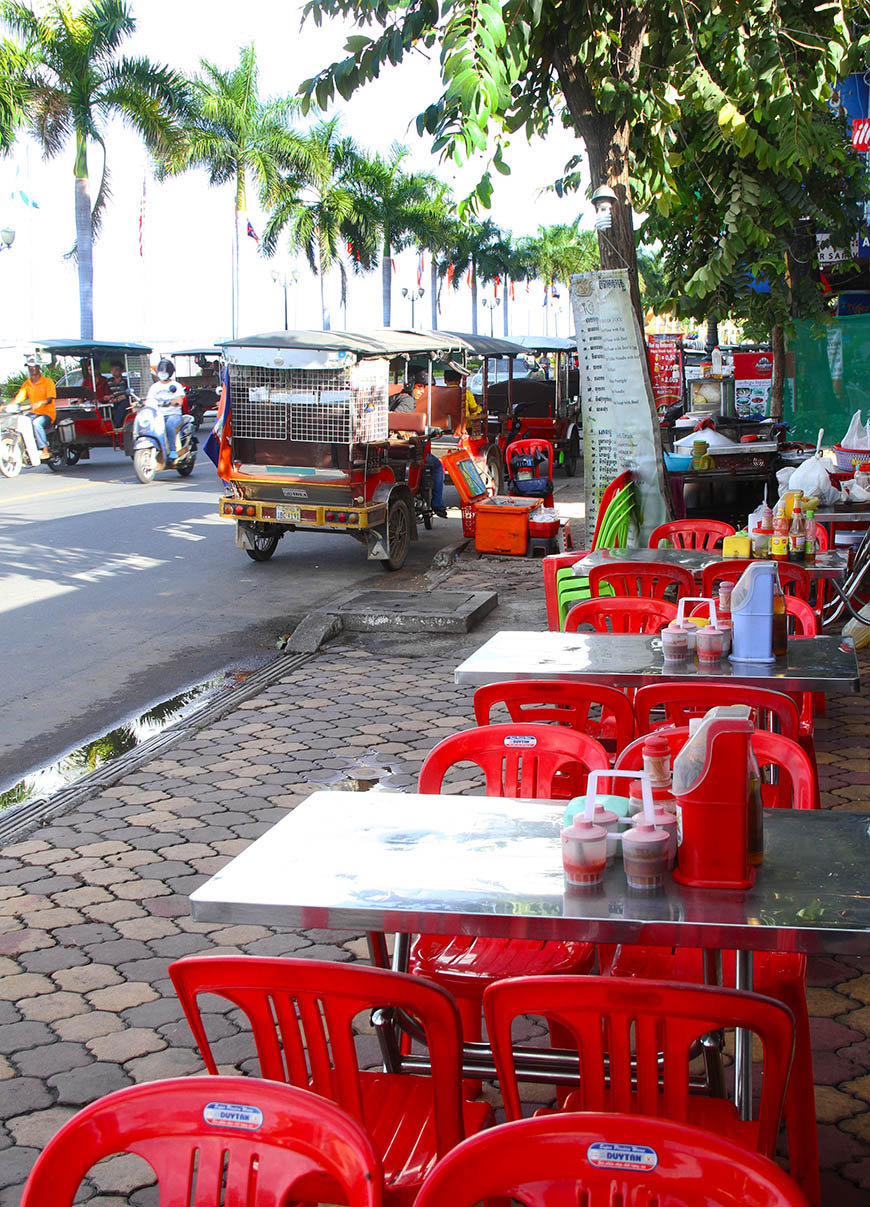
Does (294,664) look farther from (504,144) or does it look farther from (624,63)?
(624,63)

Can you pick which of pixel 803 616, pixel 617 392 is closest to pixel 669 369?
pixel 617 392

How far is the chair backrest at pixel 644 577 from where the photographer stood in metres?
6.76

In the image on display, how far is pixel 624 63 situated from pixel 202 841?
672 cm

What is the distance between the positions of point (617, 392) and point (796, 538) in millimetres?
3363

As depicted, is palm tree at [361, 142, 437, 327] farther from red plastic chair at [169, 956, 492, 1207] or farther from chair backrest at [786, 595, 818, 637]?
red plastic chair at [169, 956, 492, 1207]

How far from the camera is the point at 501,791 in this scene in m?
3.93

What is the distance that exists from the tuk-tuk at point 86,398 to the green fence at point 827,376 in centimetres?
1260

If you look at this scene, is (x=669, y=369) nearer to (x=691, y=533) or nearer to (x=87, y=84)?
(x=87, y=84)

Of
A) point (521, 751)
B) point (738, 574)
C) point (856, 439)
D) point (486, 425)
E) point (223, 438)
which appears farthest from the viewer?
point (486, 425)

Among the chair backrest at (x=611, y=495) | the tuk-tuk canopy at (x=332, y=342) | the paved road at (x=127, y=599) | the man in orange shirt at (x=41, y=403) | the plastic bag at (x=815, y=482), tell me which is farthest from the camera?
the man in orange shirt at (x=41, y=403)

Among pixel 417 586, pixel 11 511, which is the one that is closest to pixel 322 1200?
pixel 417 586

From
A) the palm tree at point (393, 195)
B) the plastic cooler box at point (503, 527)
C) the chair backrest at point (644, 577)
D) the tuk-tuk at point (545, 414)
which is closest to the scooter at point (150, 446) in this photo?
the tuk-tuk at point (545, 414)

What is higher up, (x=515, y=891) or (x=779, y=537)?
(x=779, y=537)

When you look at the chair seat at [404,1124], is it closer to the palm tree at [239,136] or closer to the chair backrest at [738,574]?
the chair backrest at [738,574]
